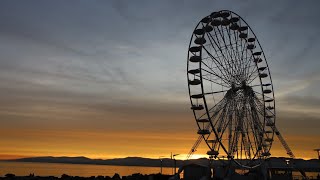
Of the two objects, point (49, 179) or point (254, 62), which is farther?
point (49, 179)

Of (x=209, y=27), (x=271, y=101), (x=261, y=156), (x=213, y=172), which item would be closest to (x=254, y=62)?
(x=271, y=101)

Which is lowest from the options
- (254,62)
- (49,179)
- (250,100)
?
(49,179)

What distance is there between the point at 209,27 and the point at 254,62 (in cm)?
895

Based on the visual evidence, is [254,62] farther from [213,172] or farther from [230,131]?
[213,172]

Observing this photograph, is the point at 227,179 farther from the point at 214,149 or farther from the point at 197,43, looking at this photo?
the point at 197,43

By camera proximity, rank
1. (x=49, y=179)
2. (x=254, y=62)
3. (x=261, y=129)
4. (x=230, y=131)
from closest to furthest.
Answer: (x=230, y=131) → (x=261, y=129) → (x=254, y=62) → (x=49, y=179)

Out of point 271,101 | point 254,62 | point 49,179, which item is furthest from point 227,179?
point 49,179

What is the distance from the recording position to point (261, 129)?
143ft

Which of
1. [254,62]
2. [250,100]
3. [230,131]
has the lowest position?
[230,131]

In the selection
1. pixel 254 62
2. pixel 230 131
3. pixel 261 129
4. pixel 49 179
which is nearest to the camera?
pixel 230 131

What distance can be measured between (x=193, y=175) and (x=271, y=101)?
14.4 metres

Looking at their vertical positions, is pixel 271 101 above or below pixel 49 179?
above

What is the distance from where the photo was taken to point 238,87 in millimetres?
42031

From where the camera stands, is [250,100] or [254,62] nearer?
[250,100]
